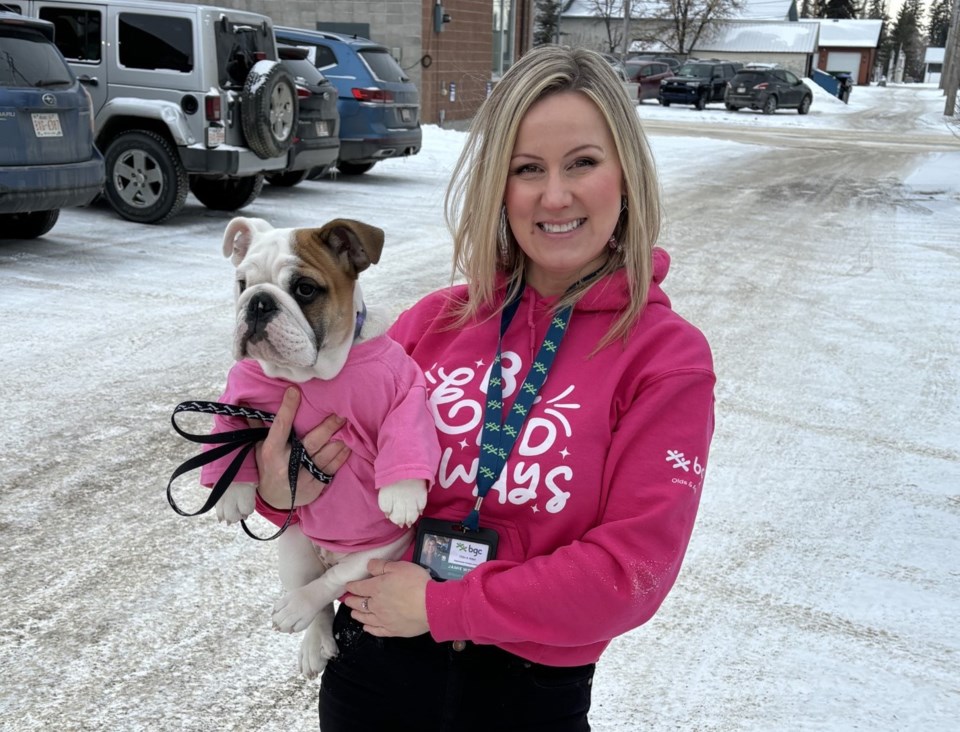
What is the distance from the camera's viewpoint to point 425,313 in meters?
2.26

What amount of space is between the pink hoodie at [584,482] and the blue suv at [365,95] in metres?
12.3

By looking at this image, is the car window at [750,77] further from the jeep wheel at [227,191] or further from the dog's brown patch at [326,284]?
the dog's brown patch at [326,284]

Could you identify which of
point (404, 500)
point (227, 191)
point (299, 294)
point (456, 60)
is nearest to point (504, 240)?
point (299, 294)

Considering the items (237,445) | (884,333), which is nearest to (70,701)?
(237,445)

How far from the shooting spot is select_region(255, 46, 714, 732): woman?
168cm

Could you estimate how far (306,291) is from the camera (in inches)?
83.5

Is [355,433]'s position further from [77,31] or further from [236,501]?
[77,31]

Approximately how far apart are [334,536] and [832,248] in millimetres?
9548

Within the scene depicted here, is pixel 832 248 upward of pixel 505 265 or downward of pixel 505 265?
downward

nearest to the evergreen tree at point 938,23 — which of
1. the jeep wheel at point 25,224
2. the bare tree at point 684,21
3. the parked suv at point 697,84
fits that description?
the bare tree at point 684,21

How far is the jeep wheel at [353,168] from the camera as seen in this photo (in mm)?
15383

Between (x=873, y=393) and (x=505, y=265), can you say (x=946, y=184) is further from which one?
(x=505, y=265)

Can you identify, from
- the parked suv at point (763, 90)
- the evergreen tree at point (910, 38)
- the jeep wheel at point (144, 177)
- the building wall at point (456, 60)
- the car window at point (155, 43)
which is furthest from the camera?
the evergreen tree at point (910, 38)

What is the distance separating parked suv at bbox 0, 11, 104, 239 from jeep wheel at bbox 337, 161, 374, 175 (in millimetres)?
6758
